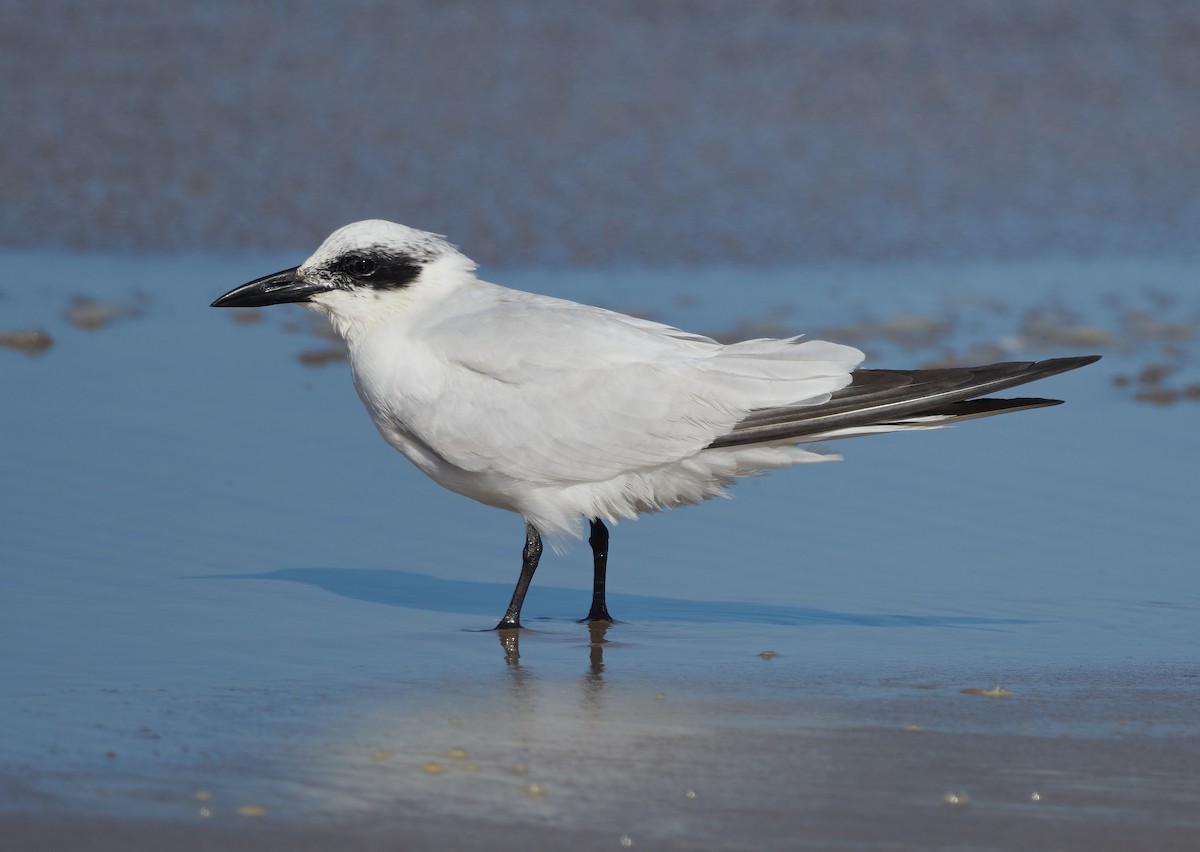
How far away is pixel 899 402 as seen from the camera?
4.64 metres

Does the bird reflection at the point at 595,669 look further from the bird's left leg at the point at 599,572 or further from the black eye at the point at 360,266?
the black eye at the point at 360,266

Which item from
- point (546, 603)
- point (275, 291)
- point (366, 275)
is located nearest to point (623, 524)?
point (546, 603)

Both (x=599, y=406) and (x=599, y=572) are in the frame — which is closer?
(x=599, y=406)

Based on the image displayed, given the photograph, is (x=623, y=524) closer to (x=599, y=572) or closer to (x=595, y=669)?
(x=599, y=572)

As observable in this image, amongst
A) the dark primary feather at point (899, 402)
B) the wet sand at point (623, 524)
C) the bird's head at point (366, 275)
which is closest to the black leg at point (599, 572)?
the wet sand at point (623, 524)

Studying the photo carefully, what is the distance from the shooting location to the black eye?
5.02 metres

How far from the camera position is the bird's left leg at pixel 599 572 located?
16.0 ft

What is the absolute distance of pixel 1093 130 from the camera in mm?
12094

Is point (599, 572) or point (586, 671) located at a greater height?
point (599, 572)

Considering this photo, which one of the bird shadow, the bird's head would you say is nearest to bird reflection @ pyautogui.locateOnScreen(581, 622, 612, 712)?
the bird shadow

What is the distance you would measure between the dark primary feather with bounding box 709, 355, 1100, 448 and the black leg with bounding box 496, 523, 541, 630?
578mm

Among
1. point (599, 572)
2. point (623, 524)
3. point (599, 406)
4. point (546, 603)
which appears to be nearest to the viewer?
point (599, 406)

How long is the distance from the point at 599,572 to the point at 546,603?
10.3 inches

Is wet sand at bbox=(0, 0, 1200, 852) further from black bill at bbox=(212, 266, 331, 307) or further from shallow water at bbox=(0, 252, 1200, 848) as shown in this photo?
black bill at bbox=(212, 266, 331, 307)
